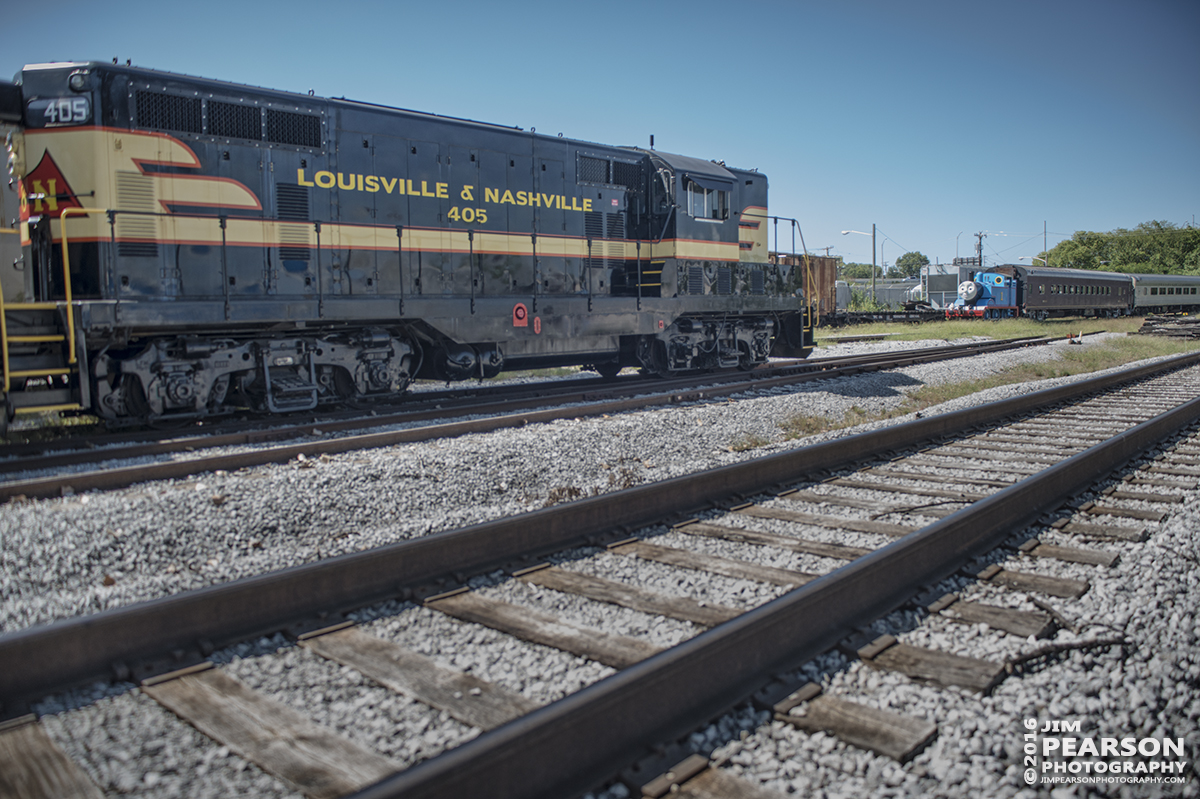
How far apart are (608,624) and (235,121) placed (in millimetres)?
7692

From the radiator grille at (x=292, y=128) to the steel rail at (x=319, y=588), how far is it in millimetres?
6567

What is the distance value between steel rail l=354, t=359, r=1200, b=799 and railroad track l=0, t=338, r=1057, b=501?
192 inches

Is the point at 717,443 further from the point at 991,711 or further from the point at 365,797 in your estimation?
the point at 365,797

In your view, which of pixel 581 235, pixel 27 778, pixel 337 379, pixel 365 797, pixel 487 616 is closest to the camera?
pixel 365 797

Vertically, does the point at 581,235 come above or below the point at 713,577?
above

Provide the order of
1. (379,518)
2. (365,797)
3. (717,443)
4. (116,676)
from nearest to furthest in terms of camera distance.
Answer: (365,797) → (116,676) → (379,518) → (717,443)

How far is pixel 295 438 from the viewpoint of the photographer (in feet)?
24.7

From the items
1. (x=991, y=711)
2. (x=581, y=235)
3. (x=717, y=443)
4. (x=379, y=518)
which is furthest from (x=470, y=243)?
(x=991, y=711)

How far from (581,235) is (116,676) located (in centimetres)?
981

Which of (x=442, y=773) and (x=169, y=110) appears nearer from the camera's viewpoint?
(x=442, y=773)

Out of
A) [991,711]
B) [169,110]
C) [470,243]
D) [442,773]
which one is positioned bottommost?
[991,711]

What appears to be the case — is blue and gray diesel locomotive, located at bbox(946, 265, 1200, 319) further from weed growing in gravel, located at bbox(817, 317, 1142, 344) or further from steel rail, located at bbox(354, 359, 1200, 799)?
Result: steel rail, located at bbox(354, 359, 1200, 799)

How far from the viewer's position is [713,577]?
3795 mm

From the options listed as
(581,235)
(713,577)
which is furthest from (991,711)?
(581,235)
